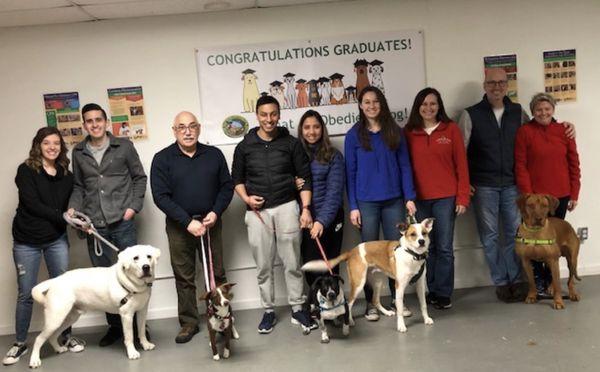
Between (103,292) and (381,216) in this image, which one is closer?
(103,292)

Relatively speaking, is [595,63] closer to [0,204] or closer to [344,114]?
[344,114]

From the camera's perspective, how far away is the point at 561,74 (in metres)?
3.83

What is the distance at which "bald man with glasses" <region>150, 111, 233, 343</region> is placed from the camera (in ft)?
10.5

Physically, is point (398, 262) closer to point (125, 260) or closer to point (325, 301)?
point (325, 301)

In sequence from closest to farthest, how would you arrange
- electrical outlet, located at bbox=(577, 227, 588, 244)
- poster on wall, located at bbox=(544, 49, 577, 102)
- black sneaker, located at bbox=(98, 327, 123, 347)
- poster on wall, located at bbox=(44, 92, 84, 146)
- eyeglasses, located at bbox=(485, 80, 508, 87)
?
black sneaker, located at bbox=(98, 327, 123, 347) < eyeglasses, located at bbox=(485, 80, 508, 87) < poster on wall, located at bbox=(44, 92, 84, 146) < poster on wall, located at bbox=(544, 49, 577, 102) < electrical outlet, located at bbox=(577, 227, 588, 244)

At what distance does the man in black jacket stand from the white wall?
544 mm

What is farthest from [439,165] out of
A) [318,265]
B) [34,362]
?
[34,362]

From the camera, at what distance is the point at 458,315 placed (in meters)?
3.33

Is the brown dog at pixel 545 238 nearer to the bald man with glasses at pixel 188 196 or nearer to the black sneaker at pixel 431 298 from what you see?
the black sneaker at pixel 431 298

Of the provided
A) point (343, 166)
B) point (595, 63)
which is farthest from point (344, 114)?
point (595, 63)

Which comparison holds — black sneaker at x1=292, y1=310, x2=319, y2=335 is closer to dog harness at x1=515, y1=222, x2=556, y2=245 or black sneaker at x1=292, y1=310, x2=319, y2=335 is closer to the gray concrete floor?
the gray concrete floor

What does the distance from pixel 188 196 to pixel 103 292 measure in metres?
0.78

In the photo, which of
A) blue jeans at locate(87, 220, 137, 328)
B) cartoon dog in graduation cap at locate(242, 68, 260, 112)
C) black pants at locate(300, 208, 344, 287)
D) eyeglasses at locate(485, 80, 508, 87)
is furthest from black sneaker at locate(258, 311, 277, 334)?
eyeglasses at locate(485, 80, 508, 87)

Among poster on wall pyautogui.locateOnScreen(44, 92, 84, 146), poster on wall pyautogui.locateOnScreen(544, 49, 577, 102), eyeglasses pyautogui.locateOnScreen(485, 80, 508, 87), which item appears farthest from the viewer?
poster on wall pyautogui.locateOnScreen(544, 49, 577, 102)
